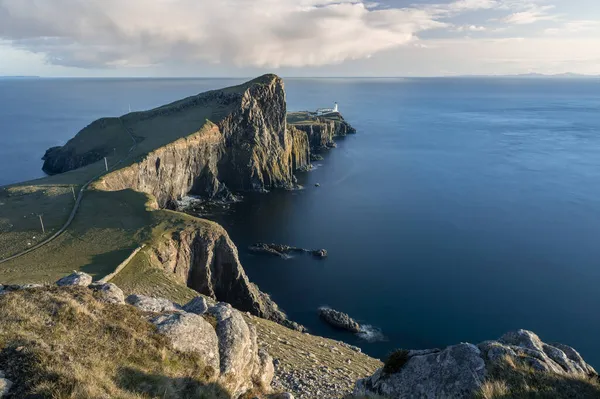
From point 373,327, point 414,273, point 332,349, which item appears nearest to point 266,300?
point 373,327

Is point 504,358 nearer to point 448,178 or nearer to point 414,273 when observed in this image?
point 414,273

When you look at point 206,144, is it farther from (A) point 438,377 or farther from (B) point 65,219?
(A) point 438,377

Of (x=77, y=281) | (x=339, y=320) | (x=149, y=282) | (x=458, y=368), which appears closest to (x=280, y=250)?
(x=339, y=320)

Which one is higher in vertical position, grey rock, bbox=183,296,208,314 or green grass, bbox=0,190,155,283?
grey rock, bbox=183,296,208,314

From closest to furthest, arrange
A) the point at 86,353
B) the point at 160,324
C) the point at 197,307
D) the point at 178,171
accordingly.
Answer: the point at 86,353
the point at 160,324
the point at 197,307
the point at 178,171

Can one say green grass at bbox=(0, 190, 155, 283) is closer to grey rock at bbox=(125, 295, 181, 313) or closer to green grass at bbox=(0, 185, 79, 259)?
green grass at bbox=(0, 185, 79, 259)

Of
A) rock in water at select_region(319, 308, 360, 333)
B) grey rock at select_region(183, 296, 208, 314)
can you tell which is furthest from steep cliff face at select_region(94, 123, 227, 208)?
grey rock at select_region(183, 296, 208, 314)

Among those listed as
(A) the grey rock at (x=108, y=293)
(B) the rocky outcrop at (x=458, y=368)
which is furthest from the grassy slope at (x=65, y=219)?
(B) the rocky outcrop at (x=458, y=368)

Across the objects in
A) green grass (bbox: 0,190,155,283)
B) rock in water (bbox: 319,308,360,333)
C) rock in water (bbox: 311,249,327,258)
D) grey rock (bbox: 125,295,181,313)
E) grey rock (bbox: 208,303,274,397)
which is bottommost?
rock in water (bbox: 319,308,360,333)
